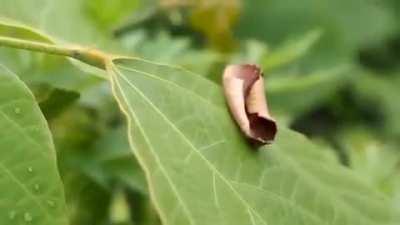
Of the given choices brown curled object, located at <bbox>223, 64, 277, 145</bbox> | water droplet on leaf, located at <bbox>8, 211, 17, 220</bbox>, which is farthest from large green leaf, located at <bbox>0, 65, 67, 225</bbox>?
brown curled object, located at <bbox>223, 64, 277, 145</bbox>

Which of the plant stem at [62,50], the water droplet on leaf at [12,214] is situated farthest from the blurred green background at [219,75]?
the water droplet on leaf at [12,214]

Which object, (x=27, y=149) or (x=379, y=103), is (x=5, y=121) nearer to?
(x=27, y=149)

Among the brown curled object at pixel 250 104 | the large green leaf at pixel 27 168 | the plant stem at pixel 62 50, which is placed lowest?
the large green leaf at pixel 27 168

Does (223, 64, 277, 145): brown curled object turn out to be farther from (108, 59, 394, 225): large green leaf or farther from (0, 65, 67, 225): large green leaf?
(0, 65, 67, 225): large green leaf

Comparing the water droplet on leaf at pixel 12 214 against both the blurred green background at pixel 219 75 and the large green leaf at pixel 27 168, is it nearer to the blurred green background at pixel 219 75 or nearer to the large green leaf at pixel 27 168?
the large green leaf at pixel 27 168

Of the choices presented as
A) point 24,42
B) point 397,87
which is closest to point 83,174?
point 24,42

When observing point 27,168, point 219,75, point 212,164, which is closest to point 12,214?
point 27,168

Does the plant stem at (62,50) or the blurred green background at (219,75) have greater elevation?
the blurred green background at (219,75)

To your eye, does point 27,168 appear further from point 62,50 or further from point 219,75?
point 219,75
